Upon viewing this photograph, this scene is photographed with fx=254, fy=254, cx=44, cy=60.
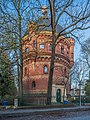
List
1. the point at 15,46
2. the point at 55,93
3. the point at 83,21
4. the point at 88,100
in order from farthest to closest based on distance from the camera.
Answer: the point at 55,93 → the point at 88,100 → the point at 83,21 → the point at 15,46

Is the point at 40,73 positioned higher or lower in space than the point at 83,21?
lower

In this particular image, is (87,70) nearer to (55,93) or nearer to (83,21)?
(55,93)

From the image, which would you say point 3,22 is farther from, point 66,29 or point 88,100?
point 88,100

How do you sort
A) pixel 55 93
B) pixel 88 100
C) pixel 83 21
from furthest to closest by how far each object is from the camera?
pixel 55 93, pixel 88 100, pixel 83 21

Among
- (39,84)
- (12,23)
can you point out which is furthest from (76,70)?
(12,23)

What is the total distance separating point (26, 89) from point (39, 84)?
3949mm

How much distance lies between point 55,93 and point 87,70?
9.77 metres

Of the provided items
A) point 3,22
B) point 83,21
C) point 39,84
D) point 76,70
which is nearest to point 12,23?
→ point 3,22

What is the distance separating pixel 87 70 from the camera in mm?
60219

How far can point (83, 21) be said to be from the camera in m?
30.0

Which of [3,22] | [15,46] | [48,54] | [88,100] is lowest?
[88,100]

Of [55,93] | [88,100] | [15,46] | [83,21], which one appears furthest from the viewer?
[55,93]

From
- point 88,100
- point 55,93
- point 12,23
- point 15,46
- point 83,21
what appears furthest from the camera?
point 55,93

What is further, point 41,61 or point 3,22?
point 41,61
